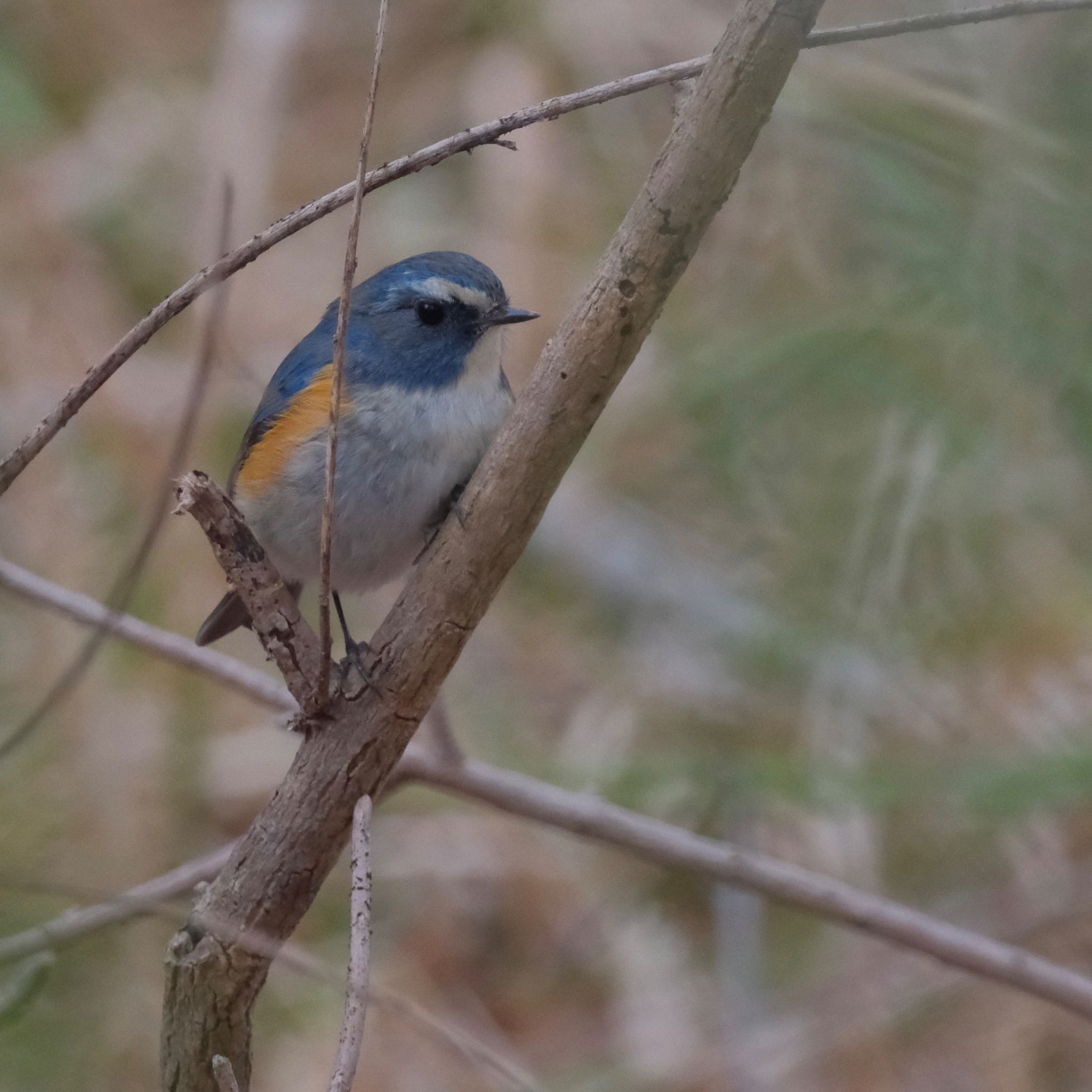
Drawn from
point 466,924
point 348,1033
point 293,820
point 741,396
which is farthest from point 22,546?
point 348,1033

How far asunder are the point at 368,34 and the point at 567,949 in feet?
12.5

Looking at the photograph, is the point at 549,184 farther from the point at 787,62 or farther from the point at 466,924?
the point at 787,62

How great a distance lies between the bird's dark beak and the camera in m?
2.31

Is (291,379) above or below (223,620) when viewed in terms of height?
above

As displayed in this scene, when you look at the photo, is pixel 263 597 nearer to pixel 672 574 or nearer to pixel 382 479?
pixel 382 479

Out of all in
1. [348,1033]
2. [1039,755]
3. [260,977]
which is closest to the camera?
[348,1033]

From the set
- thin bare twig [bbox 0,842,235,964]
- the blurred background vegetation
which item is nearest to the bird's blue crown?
the blurred background vegetation

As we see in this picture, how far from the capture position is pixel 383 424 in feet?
7.08

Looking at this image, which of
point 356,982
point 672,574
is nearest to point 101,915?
point 356,982

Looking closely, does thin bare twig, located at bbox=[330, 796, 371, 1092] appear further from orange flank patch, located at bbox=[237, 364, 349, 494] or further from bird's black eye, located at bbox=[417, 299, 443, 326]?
bird's black eye, located at bbox=[417, 299, 443, 326]

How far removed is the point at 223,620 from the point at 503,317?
805mm

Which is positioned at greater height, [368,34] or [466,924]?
[368,34]

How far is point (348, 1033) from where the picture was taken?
48.3 inches

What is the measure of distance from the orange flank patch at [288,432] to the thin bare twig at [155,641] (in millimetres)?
314
